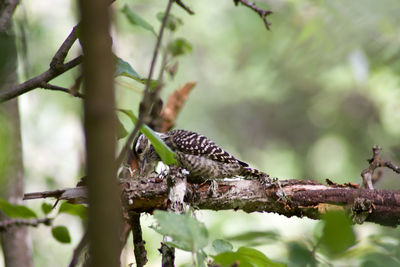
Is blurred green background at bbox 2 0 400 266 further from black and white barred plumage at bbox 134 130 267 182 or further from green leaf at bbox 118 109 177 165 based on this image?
green leaf at bbox 118 109 177 165

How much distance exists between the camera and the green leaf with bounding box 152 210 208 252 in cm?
102

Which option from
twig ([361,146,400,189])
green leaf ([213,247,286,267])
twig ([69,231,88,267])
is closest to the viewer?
twig ([69,231,88,267])

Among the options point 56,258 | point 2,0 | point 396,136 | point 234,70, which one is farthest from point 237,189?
point 234,70

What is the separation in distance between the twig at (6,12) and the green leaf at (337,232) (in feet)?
5.46

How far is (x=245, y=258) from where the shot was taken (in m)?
1.18

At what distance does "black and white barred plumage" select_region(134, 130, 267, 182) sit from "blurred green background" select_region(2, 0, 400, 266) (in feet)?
1.79

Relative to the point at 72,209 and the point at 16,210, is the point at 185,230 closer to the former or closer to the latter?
the point at 72,209

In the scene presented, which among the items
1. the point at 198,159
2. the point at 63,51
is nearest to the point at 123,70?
the point at 63,51

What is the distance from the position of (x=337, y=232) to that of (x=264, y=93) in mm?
6065

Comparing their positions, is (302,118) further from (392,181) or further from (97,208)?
(97,208)

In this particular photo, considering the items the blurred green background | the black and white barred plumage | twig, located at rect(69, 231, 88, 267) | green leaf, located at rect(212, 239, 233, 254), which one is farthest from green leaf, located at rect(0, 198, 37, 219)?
the blurred green background

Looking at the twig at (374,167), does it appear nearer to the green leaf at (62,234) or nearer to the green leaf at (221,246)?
the green leaf at (221,246)

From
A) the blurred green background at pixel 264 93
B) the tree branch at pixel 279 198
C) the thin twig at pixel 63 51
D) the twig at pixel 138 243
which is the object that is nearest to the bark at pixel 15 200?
the tree branch at pixel 279 198

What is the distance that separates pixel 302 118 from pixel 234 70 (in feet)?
4.74
